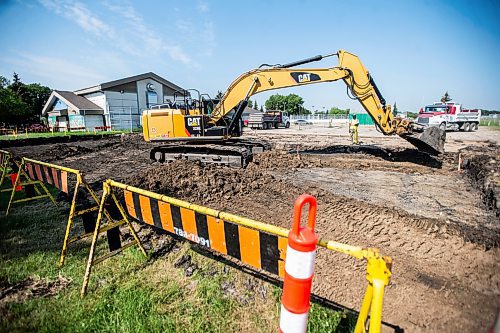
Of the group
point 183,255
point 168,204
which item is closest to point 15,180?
point 183,255

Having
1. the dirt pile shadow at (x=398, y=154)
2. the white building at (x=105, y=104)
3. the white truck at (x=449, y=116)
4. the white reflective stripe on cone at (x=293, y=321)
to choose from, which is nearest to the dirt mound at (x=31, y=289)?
the white reflective stripe on cone at (x=293, y=321)

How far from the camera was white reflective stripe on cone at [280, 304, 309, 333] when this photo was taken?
5.18 feet

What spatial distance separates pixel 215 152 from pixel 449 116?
80.4ft

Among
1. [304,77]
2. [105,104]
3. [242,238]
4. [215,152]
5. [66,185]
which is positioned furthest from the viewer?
[105,104]

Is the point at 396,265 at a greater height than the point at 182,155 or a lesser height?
lesser

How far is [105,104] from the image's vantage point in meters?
28.9

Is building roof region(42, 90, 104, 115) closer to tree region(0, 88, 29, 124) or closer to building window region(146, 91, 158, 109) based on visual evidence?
building window region(146, 91, 158, 109)

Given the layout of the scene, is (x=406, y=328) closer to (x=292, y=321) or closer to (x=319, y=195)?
(x=292, y=321)

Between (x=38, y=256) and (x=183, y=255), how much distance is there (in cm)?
200

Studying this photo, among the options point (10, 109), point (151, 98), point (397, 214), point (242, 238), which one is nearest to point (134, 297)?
point (242, 238)

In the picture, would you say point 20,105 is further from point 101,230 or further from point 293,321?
point 293,321

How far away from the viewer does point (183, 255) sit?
3.59 meters

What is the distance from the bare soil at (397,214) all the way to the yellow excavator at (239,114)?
1.20 meters

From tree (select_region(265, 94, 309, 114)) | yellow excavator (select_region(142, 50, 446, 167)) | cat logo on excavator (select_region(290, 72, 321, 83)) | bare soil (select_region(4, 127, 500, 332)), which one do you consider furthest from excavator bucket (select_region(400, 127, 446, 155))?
tree (select_region(265, 94, 309, 114))
